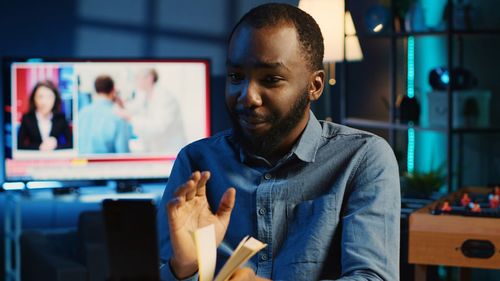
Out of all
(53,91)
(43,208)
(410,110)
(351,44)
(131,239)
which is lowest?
(43,208)

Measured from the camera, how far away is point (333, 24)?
16.9 feet

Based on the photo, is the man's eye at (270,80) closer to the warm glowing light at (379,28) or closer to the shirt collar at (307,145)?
the shirt collar at (307,145)

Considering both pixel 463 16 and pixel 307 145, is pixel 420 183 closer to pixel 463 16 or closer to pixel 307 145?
pixel 463 16

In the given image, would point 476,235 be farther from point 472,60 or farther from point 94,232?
point 472,60

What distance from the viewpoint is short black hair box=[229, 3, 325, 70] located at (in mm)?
1354

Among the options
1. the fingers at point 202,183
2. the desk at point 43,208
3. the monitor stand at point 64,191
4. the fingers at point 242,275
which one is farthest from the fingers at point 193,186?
the monitor stand at point 64,191

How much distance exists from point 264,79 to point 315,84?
13 cm

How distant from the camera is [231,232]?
1475 mm

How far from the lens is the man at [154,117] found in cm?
559

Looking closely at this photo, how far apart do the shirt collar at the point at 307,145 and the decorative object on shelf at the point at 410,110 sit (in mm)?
3323

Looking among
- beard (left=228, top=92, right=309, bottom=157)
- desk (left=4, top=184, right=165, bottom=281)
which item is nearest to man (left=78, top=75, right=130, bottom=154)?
desk (left=4, top=184, right=165, bottom=281)

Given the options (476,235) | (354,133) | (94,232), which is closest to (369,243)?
(354,133)

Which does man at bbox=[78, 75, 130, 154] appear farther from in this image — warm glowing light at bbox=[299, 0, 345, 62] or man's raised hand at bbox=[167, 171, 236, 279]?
man's raised hand at bbox=[167, 171, 236, 279]

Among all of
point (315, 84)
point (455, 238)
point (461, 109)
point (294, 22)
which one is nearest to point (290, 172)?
point (315, 84)
